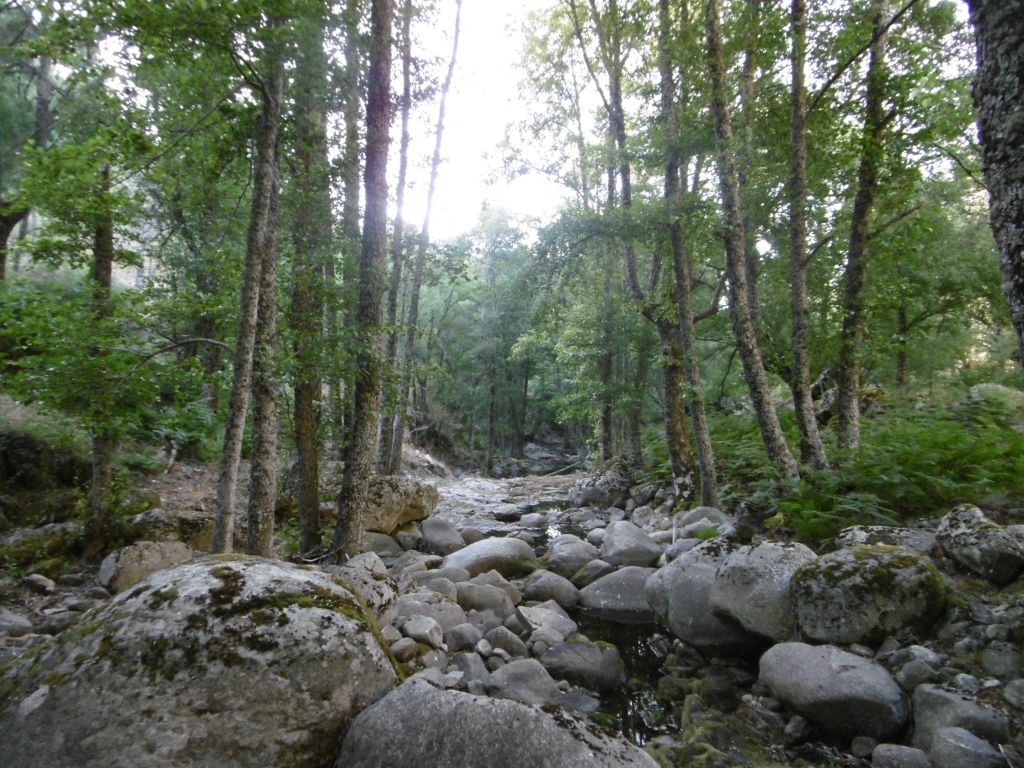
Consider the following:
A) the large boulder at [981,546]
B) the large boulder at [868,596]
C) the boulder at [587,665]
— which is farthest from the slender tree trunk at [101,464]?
the large boulder at [981,546]

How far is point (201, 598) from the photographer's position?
3223 millimetres

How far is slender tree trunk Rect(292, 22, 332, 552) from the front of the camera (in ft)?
23.0

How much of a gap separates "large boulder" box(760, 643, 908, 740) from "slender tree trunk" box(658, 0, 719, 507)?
580 centimetres

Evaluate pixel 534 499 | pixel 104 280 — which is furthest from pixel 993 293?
pixel 104 280

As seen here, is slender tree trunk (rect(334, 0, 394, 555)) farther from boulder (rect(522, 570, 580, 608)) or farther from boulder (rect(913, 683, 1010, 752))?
boulder (rect(913, 683, 1010, 752))

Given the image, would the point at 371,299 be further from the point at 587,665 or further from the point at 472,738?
the point at 472,738

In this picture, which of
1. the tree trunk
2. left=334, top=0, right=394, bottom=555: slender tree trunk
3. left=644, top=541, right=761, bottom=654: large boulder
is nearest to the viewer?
the tree trunk

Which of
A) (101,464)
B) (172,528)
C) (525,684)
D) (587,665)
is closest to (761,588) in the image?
(587,665)

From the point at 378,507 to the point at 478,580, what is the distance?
3.44 meters

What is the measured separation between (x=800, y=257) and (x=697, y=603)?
6216mm

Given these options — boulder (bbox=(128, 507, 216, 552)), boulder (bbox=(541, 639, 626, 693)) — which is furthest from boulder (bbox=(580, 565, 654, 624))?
boulder (bbox=(128, 507, 216, 552))

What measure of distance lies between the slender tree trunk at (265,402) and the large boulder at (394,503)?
356 centimetres

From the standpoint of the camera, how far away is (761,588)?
535 cm

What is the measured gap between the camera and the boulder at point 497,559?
8541mm
